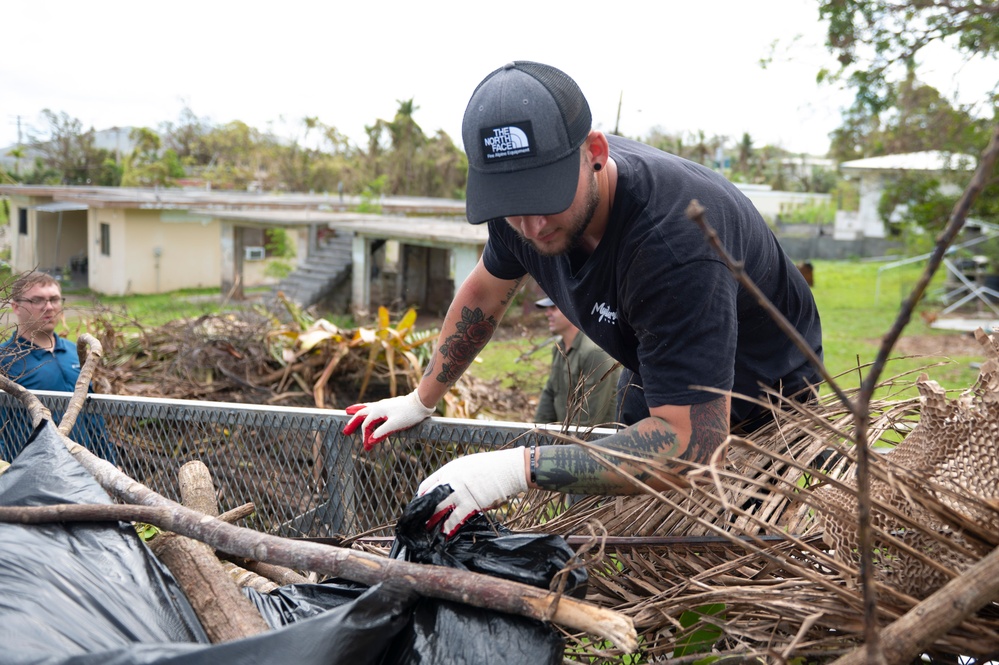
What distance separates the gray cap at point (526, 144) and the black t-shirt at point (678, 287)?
0.75ft

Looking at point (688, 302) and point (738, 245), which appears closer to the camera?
point (688, 302)

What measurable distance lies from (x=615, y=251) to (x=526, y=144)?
0.39 metres

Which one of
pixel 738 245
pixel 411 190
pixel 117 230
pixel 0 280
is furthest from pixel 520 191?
pixel 411 190

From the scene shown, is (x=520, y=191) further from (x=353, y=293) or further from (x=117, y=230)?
(x=117, y=230)

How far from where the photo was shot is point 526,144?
187 cm

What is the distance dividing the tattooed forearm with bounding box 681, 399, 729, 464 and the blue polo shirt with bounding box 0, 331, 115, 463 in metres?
2.31

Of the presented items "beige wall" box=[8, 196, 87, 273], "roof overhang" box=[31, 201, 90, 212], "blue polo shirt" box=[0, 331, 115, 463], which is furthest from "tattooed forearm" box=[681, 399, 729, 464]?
"beige wall" box=[8, 196, 87, 273]

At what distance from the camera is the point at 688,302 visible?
1867 millimetres

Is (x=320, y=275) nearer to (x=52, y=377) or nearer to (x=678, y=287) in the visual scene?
(x=52, y=377)

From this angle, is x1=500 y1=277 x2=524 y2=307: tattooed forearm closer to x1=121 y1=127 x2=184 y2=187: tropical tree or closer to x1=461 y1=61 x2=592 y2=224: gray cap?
x1=461 y1=61 x2=592 y2=224: gray cap

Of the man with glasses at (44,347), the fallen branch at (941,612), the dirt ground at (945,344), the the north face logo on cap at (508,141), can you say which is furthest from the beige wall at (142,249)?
the fallen branch at (941,612)

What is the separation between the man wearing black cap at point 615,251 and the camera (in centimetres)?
187

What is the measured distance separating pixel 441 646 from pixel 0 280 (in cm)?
256

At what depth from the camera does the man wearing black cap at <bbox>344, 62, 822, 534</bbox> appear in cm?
187
